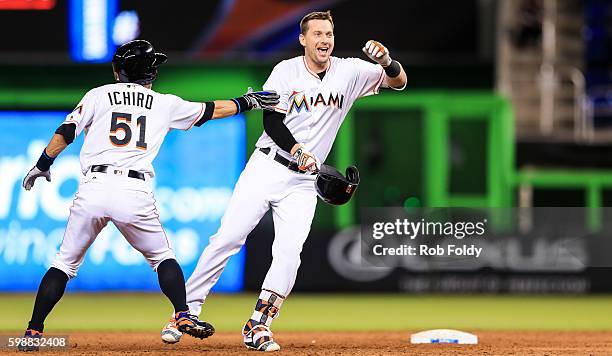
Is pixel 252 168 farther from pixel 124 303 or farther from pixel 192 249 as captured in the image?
pixel 192 249

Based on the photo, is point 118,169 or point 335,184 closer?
point 118,169

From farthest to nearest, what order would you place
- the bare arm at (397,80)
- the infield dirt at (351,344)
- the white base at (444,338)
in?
the white base at (444,338)
the bare arm at (397,80)
the infield dirt at (351,344)

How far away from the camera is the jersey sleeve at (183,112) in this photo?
24.3 feet

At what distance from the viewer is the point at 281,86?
7602 mm

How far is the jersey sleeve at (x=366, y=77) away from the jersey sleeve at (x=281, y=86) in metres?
0.49

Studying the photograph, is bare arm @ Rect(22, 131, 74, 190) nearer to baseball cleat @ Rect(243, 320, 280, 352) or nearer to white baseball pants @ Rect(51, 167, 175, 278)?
white baseball pants @ Rect(51, 167, 175, 278)

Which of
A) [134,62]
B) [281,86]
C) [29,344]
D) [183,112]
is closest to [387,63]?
[281,86]

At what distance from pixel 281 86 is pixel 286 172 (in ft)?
1.85

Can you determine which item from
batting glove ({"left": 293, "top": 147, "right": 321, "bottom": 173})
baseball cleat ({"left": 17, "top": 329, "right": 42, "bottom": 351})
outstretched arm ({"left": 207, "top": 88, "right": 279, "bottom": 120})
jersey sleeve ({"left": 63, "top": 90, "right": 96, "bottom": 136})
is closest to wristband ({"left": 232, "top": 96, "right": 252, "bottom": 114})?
outstretched arm ({"left": 207, "top": 88, "right": 279, "bottom": 120})

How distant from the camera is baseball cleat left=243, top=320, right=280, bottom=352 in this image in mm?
7301

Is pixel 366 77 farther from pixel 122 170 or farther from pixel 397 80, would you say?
pixel 122 170

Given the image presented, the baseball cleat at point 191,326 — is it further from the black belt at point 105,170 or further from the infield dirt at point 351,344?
the black belt at point 105,170

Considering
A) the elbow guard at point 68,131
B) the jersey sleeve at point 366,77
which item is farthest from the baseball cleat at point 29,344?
the jersey sleeve at point 366,77

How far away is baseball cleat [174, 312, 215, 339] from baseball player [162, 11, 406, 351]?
10.2 inches
